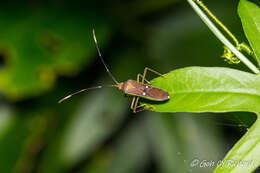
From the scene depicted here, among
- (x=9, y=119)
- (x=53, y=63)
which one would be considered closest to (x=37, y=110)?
(x=9, y=119)

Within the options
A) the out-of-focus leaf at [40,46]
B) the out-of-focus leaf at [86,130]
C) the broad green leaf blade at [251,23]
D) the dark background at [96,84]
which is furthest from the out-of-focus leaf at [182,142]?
the broad green leaf blade at [251,23]

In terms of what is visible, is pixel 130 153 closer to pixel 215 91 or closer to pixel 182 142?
pixel 182 142

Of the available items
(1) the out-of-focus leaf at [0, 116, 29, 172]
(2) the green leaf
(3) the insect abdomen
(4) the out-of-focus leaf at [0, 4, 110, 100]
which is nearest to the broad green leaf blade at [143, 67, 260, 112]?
(2) the green leaf

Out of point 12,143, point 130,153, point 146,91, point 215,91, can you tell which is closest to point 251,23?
point 215,91

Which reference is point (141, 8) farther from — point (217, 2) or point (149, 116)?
point (149, 116)

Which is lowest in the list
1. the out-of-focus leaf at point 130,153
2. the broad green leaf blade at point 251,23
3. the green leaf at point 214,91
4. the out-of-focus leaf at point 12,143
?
the out-of-focus leaf at point 130,153

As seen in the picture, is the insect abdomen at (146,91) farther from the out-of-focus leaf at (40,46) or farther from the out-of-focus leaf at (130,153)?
the out-of-focus leaf at (130,153)

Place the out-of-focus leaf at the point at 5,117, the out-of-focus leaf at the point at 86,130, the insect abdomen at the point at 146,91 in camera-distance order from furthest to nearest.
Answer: the out-of-focus leaf at the point at 5,117, the out-of-focus leaf at the point at 86,130, the insect abdomen at the point at 146,91

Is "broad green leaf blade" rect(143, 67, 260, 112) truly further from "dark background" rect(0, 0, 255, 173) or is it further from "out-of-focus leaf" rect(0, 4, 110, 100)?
"out-of-focus leaf" rect(0, 4, 110, 100)
